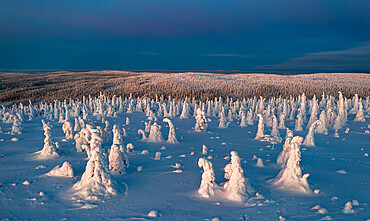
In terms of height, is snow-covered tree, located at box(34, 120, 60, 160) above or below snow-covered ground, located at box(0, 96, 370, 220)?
above

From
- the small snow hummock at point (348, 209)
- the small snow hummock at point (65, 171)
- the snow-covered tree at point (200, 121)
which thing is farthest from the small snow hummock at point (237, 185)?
the snow-covered tree at point (200, 121)

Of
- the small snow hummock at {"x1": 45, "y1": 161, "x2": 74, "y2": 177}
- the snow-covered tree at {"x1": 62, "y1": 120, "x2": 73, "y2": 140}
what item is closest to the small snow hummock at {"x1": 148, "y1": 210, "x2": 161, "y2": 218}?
the small snow hummock at {"x1": 45, "y1": 161, "x2": 74, "y2": 177}

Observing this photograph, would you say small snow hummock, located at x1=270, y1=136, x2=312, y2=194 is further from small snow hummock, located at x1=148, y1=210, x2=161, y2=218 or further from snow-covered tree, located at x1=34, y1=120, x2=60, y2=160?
snow-covered tree, located at x1=34, y1=120, x2=60, y2=160

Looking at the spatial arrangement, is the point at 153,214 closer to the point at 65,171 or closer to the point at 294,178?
the point at 65,171

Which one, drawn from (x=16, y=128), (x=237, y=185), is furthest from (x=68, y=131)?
(x=237, y=185)

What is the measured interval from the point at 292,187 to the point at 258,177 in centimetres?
266

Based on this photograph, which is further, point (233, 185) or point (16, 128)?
point (16, 128)

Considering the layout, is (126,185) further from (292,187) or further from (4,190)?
(292,187)

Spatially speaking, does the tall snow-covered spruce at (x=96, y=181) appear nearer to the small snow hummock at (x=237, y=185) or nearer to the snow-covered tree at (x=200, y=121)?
the small snow hummock at (x=237, y=185)

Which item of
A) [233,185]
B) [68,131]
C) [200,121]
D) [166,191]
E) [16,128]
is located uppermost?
[200,121]

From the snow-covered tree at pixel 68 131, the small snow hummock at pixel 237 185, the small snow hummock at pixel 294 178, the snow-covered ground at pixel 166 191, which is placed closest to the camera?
the snow-covered ground at pixel 166 191

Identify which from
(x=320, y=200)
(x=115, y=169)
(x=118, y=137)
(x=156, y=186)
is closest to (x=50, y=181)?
(x=115, y=169)

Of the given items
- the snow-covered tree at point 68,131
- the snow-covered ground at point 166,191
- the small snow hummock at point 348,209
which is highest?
the snow-covered tree at point 68,131

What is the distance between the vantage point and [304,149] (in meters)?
26.7
